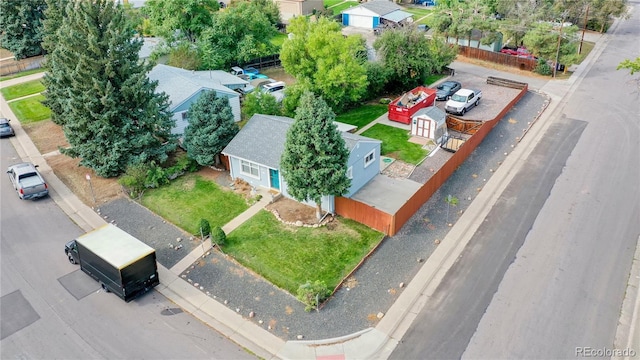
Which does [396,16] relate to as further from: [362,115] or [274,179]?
[274,179]

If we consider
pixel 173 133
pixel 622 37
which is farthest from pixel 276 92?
pixel 622 37

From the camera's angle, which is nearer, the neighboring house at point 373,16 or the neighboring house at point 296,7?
the neighboring house at point 373,16

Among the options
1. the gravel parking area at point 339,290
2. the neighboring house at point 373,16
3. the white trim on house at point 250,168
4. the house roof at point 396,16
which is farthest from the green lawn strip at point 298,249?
the house roof at point 396,16

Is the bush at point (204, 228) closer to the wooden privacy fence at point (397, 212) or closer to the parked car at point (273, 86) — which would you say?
the wooden privacy fence at point (397, 212)

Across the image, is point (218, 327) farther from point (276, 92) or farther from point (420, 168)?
point (276, 92)

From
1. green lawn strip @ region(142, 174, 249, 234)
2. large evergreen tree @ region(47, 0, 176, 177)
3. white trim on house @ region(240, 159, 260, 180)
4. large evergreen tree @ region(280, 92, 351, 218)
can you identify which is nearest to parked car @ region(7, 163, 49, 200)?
large evergreen tree @ region(47, 0, 176, 177)

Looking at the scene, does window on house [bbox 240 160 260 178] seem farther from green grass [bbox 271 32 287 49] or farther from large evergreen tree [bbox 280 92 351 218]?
green grass [bbox 271 32 287 49]
